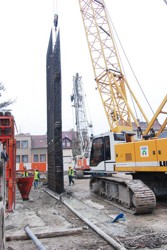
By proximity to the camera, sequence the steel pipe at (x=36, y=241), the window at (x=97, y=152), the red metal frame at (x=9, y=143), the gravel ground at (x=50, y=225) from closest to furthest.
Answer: the steel pipe at (x=36, y=241)
the gravel ground at (x=50, y=225)
the red metal frame at (x=9, y=143)
the window at (x=97, y=152)

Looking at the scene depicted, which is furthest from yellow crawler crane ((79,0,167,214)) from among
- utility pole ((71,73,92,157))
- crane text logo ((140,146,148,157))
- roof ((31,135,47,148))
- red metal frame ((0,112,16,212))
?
roof ((31,135,47,148))

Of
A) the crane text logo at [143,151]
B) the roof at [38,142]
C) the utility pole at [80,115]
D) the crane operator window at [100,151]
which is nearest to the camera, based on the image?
the crane text logo at [143,151]

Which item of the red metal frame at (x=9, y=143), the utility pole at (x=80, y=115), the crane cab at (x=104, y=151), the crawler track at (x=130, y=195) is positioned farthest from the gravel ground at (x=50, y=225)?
the utility pole at (x=80, y=115)

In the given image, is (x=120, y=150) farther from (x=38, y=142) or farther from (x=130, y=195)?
(x=38, y=142)

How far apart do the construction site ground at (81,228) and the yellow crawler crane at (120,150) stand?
62 cm

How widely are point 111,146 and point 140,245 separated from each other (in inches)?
290

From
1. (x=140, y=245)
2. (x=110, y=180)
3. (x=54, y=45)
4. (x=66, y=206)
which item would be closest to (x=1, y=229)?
(x=140, y=245)

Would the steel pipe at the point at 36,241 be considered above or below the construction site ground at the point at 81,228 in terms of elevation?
above

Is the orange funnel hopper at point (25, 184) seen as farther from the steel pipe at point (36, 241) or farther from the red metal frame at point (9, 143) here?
the steel pipe at point (36, 241)

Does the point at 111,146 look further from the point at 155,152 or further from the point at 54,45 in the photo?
the point at 54,45

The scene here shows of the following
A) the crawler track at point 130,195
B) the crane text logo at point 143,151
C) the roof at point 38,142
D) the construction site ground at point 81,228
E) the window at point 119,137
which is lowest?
the construction site ground at point 81,228

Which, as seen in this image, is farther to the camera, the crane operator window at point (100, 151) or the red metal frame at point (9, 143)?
the crane operator window at point (100, 151)

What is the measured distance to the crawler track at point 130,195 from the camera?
8.36 m

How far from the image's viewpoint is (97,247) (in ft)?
17.7
